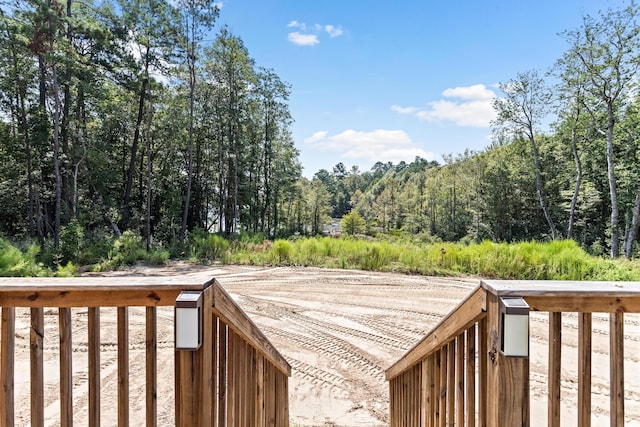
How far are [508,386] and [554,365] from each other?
192mm

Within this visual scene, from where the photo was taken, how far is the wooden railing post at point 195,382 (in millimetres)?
837

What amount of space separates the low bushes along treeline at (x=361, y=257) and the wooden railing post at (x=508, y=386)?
7.37 m

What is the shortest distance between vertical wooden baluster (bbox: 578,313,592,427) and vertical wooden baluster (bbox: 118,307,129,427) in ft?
4.00

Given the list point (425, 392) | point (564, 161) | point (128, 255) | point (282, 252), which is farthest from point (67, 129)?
point (564, 161)

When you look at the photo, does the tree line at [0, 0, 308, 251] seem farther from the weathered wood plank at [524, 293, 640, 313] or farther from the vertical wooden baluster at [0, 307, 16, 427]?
the weathered wood plank at [524, 293, 640, 313]

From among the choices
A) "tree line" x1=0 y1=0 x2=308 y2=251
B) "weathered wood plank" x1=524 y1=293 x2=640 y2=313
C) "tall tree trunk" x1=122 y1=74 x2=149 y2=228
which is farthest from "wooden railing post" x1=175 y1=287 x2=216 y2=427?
"tall tree trunk" x1=122 y1=74 x2=149 y2=228

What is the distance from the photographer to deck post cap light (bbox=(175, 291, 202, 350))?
80cm

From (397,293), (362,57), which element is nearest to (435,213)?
(362,57)

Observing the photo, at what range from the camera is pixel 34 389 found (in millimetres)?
916

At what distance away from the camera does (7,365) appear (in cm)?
94

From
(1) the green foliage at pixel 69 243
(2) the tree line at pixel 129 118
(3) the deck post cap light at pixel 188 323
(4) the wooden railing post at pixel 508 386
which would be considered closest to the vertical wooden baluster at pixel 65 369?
(3) the deck post cap light at pixel 188 323

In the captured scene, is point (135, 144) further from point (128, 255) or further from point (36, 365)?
point (36, 365)

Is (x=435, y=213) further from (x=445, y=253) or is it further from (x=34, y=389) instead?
(x=34, y=389)

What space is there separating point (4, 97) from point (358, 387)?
1603 cm
